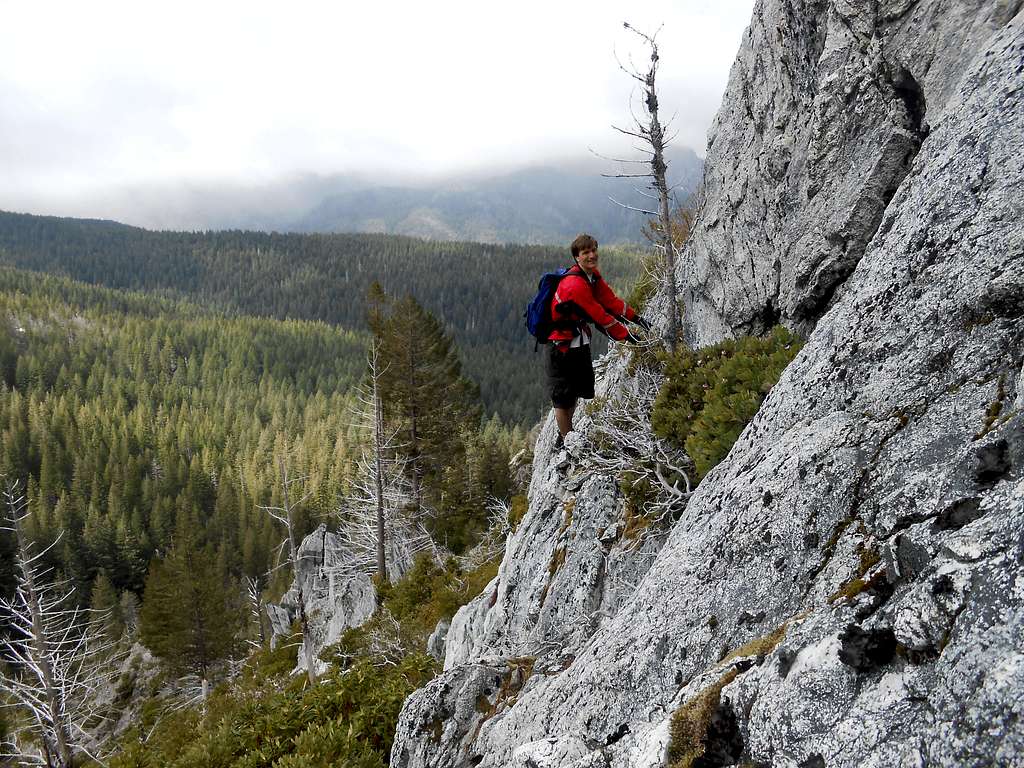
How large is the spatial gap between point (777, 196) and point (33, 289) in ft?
847

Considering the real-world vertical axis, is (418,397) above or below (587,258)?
below

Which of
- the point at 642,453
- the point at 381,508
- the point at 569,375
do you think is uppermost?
the point at 569,375

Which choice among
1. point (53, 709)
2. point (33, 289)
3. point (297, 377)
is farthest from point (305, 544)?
point (33, 289)

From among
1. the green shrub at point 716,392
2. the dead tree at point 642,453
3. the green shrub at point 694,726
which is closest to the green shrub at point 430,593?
the dead tree at point 642,453

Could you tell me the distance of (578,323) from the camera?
27.3 feet

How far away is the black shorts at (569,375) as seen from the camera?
891 cm

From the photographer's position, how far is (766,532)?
12.6 ft

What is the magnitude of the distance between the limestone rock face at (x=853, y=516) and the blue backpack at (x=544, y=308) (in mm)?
2499

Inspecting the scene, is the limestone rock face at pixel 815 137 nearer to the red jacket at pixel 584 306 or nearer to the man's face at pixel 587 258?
the red jacket at pixel 584 306

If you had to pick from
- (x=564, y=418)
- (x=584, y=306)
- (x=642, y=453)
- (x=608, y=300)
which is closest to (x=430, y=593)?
(x=564, y=418)

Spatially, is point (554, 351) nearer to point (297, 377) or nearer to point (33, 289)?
point (297, 377)

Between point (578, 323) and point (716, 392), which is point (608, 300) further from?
point (716, 392)

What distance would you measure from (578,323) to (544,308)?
0.58 m

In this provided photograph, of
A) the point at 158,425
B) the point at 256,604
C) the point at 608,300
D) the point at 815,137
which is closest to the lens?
the point at 815,137
